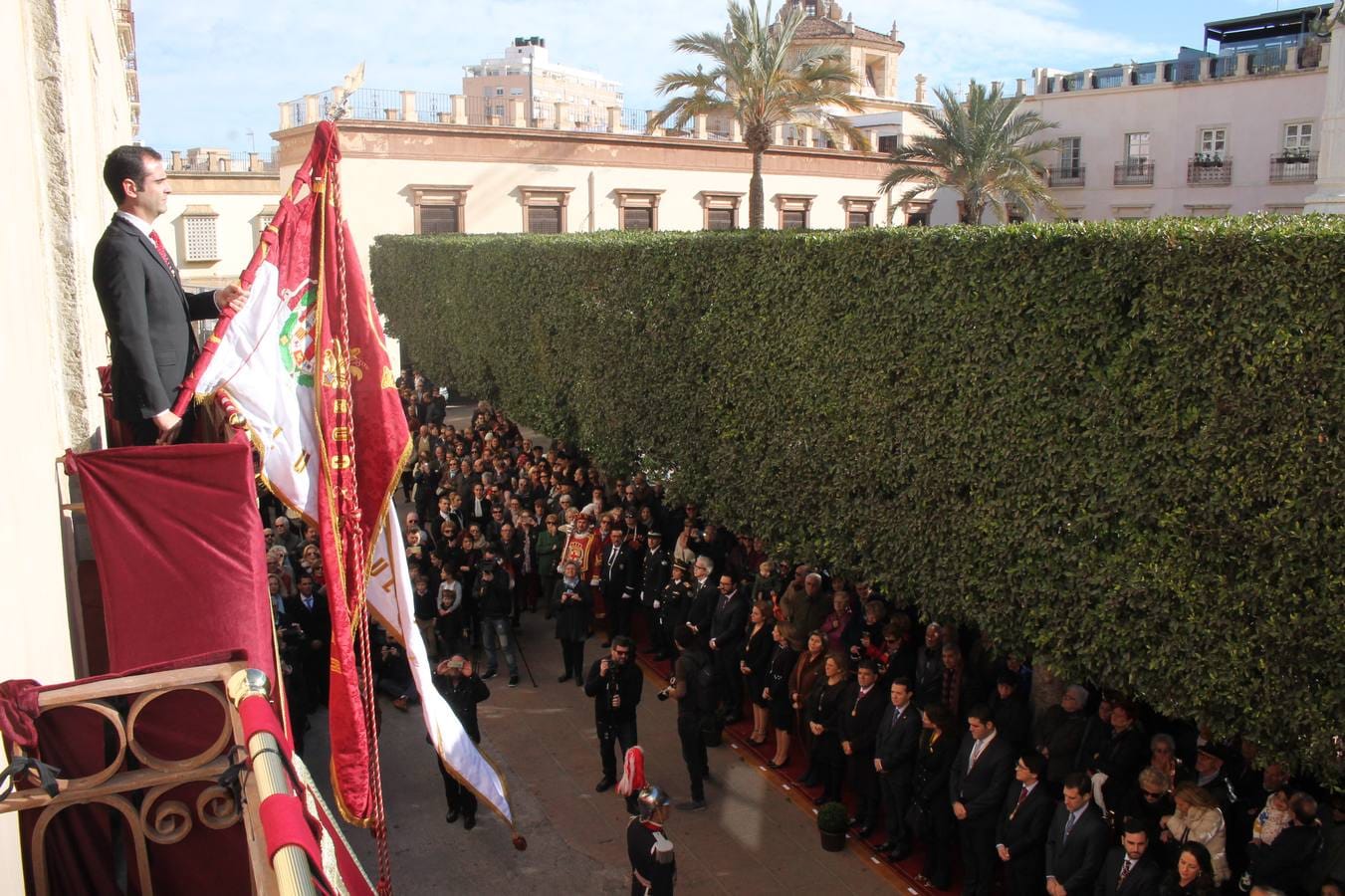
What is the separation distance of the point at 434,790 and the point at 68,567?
6699mm

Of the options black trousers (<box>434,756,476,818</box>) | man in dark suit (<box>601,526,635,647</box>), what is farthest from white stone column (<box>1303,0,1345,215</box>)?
black trousers (<box>434,756,476,818</box>)

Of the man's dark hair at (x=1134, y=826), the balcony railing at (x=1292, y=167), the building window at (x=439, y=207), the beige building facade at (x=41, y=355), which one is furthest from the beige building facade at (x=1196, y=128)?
the beige building facade at (x=41, y=355)

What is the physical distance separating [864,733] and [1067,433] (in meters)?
3.08

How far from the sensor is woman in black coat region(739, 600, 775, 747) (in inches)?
454

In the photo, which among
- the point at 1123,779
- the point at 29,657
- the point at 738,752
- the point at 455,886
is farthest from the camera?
the point at 738,752

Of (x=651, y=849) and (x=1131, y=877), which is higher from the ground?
(x=1131, y=877)

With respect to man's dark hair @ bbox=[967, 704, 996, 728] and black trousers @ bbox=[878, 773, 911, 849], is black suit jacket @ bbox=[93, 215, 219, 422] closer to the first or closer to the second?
man's dark hair @ bbox=[967, 704, 996, 728]

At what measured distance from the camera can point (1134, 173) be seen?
39625mm

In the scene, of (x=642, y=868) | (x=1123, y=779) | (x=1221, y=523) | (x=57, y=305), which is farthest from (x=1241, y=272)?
(x=57, y=305)

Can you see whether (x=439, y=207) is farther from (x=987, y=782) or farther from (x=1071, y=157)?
(x=987, y=782)

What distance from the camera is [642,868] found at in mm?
8070

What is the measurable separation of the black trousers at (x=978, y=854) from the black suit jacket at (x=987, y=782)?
57 millimetres

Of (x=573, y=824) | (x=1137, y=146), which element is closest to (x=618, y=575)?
(x=573, y=824)

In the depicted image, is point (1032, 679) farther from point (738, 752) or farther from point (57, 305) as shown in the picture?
point (57, 305)
